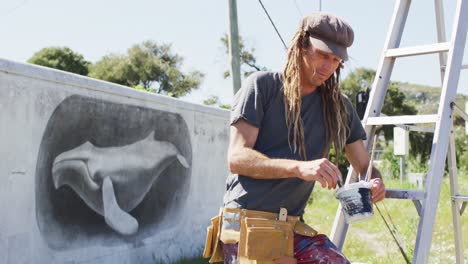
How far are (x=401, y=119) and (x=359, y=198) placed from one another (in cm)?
84

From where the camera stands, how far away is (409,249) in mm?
6605

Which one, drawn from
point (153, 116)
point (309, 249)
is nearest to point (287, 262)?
point (309, 249)

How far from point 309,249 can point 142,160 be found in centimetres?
436

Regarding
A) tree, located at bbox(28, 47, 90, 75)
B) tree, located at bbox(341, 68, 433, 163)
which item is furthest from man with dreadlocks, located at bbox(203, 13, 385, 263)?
tree, located at bbox(28, 47, 90, 75)

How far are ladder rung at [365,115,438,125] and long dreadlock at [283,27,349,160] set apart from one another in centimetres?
52

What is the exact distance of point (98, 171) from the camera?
6262mm

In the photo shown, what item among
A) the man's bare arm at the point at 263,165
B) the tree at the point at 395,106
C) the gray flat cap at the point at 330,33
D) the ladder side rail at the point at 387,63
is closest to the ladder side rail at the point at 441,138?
the ladder side rail at the point at 387,63

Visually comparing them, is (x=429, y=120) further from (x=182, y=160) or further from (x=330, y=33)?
(x=182, y=160)

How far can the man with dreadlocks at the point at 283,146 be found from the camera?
2670 millimetres

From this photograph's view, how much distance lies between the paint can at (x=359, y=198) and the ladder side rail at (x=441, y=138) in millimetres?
457

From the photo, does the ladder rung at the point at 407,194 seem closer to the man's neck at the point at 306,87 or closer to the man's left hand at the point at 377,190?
the man's left hand at the point at 377,190

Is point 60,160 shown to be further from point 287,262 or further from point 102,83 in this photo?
point 287,262

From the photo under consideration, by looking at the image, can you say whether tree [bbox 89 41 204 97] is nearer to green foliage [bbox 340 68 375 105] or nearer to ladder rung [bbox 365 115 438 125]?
green foliage [bbox 340 68 375 105]

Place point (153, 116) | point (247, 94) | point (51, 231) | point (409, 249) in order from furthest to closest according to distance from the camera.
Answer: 1. point (153, 116)
2. point (409, 249)
3. point (51, 231)
4. point (247, 94)
